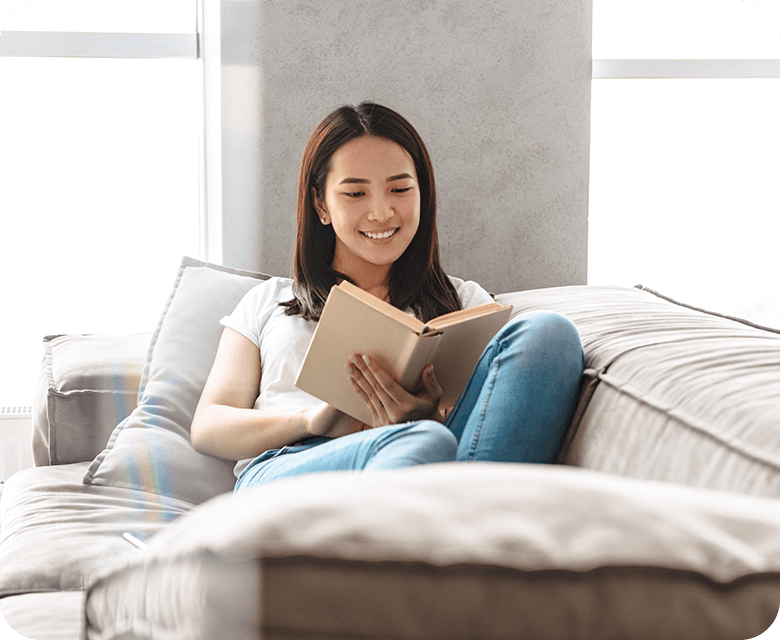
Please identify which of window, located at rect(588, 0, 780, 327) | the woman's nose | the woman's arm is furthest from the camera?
window, located at rect(588, 0, 780, 327)

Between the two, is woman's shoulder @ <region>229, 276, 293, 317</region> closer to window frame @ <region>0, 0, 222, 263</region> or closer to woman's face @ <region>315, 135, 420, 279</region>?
woman's face @ <region>315, 135, 420, 279</region>

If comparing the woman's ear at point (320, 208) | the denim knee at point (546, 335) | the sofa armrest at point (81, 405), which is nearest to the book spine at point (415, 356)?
the denim knee at point (546, 335)

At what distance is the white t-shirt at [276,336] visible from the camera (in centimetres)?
132

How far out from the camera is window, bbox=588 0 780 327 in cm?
243

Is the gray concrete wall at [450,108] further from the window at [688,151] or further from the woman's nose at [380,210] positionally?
the woman's nose at [380,210]

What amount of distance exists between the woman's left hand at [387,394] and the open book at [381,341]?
1 cm

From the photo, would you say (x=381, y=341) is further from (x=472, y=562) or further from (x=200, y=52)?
(x=200, y=52)

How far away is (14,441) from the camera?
2.14 metres

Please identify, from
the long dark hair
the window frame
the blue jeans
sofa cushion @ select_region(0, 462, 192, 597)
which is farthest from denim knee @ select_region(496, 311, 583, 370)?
the window frame

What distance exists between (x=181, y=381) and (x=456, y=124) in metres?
1.09

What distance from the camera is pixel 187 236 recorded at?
2.30m

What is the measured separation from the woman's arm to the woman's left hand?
0.07 m

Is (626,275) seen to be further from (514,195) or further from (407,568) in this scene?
(407,568)

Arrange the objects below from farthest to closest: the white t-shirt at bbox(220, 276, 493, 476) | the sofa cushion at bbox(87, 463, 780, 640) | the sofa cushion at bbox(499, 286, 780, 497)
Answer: the white t-shirt at bbox(220, 276, 493, 476) → the sofa cushion at bbox(499, 286, 780, 497) → the sofa cushion at bbox(87, 463, 780, 640)
